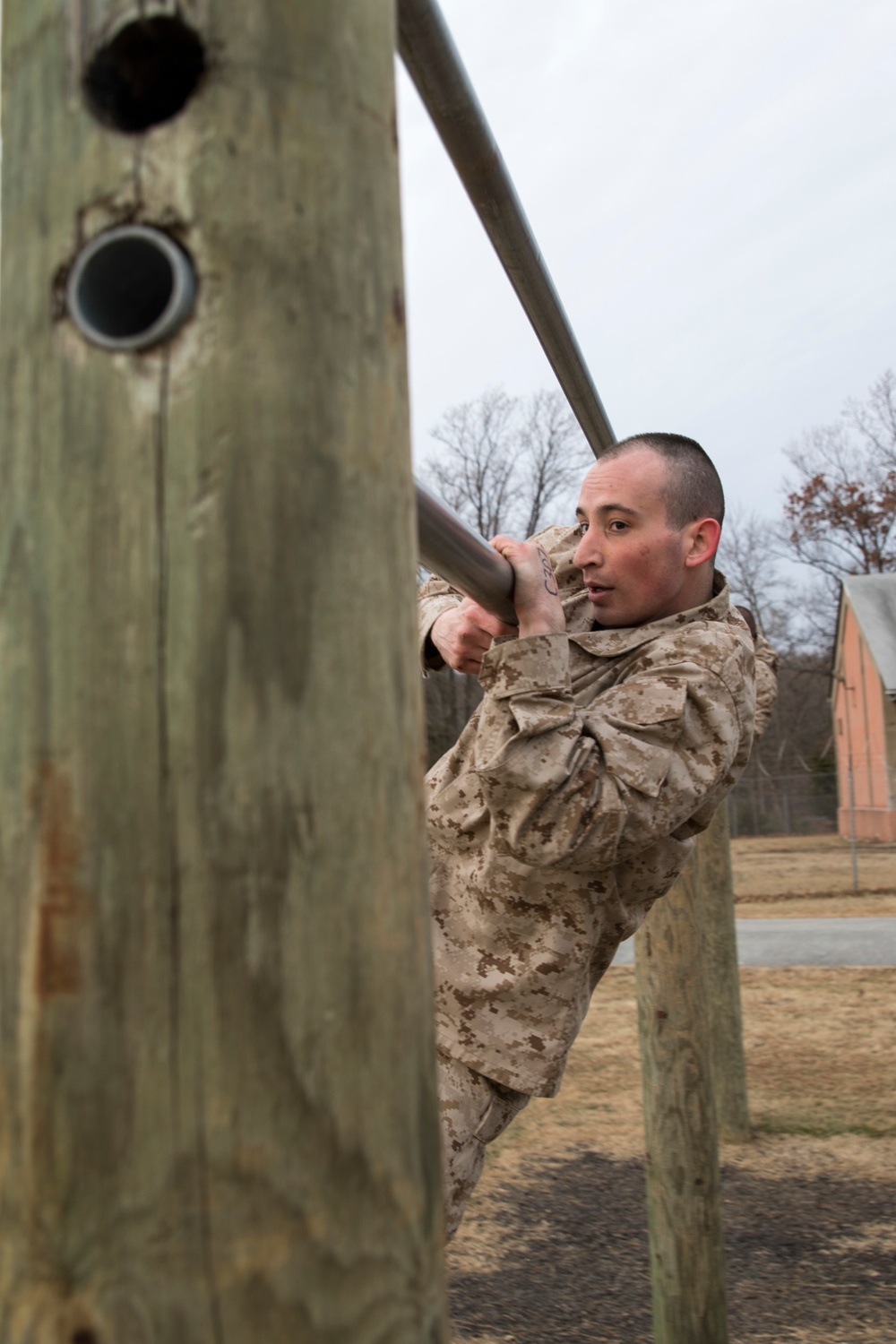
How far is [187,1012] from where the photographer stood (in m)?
0.64

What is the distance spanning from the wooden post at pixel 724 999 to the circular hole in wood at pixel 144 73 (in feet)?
15.8

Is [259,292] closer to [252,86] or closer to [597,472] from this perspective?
[252,86]

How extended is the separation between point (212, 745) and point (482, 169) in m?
1.40

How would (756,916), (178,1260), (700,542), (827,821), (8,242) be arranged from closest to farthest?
(178,1260) → (8,242) → (700,542) → (756,916) → (827,821)

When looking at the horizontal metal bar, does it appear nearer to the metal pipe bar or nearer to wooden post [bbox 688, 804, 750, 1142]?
the metal pipe bar

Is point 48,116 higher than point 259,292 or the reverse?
higher

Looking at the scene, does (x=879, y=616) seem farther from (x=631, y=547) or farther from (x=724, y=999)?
(x=631, y=547)

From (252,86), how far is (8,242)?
172 millimetres

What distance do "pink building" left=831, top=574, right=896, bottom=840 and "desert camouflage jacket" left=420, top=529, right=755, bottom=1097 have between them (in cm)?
1865

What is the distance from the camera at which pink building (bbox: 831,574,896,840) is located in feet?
75.5

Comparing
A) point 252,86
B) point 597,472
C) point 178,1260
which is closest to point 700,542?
point 597,472

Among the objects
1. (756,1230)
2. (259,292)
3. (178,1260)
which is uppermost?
(259,292)

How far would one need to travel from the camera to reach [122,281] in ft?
2.37

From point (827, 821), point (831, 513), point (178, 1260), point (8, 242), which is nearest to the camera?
point (178, 1260)
